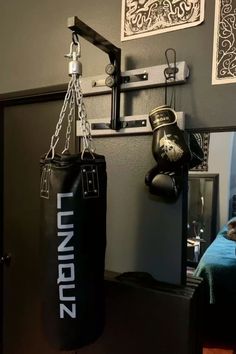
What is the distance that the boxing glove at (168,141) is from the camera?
3.52ft

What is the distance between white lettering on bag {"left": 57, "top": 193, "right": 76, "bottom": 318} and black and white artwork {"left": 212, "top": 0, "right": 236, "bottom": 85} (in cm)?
75

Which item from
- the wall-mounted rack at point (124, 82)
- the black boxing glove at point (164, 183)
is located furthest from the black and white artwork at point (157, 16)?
the black boxing glove at point (164, 183)

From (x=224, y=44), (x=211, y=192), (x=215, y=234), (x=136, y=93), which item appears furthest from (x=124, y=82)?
(x=215, y=234)

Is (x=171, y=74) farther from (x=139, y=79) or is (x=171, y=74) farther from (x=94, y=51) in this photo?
(x=94, y=51)

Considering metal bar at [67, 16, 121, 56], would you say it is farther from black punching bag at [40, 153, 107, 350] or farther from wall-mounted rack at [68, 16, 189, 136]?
black punching bag at [40, 153, 107, 350]

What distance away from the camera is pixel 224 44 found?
1.15 metres

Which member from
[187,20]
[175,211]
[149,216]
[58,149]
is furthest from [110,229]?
[187,20]

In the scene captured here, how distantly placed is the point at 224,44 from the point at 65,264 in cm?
99

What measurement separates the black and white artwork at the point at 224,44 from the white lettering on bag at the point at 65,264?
75 centimetres

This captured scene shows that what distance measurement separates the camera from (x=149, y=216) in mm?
1290

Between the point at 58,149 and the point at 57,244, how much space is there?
34.4 inches

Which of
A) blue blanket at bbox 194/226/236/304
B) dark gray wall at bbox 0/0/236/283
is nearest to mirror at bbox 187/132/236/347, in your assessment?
blue blanket at bbox 194/226/236/304

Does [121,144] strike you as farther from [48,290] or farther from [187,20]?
[48,290]

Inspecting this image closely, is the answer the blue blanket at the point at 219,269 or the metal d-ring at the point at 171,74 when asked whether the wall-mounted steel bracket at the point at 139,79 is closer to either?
the metal d-ring at the point at 171,74
